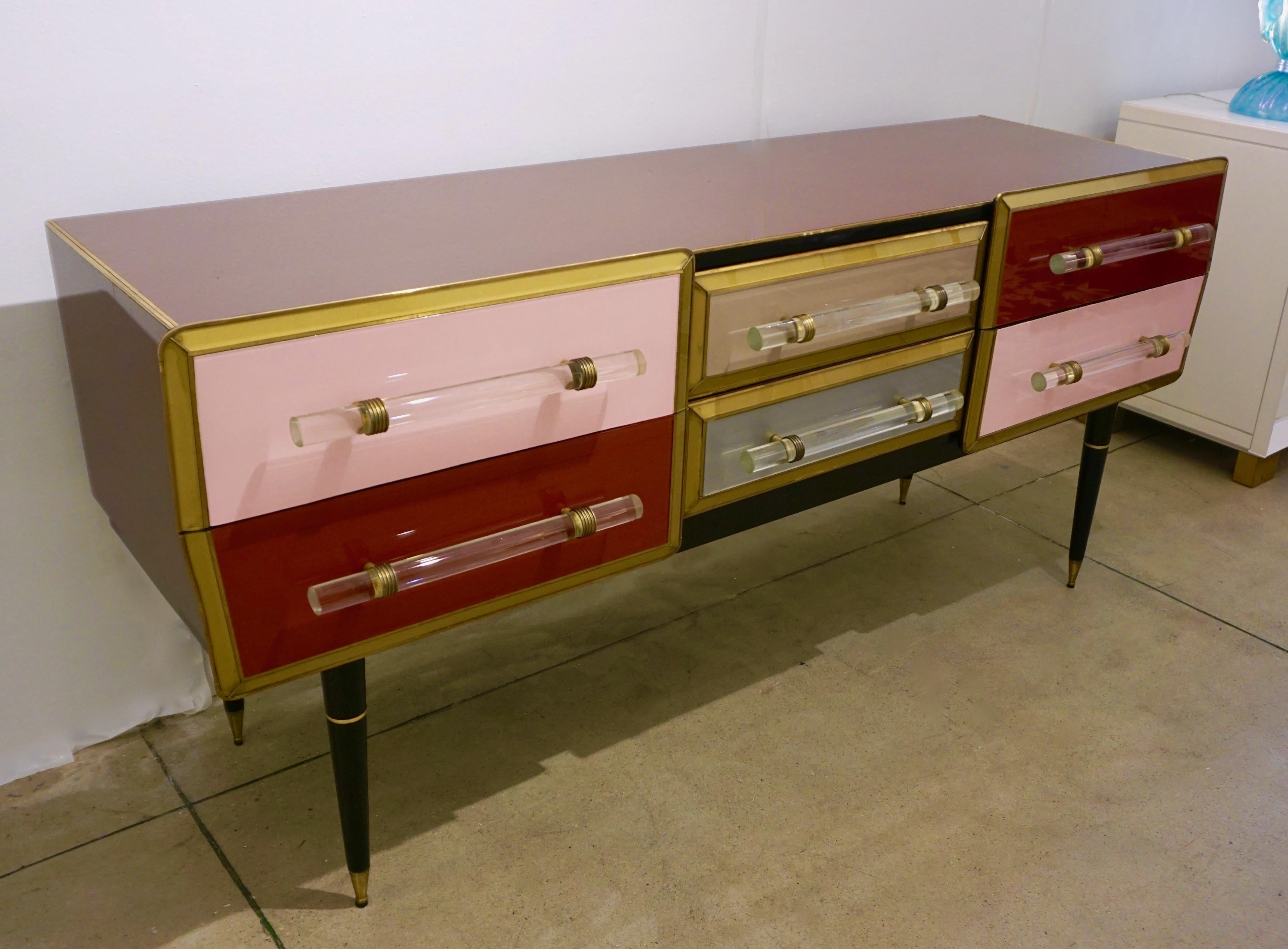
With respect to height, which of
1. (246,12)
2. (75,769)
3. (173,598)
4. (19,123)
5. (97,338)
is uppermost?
(246,12)

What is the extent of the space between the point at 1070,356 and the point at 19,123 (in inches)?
52.5

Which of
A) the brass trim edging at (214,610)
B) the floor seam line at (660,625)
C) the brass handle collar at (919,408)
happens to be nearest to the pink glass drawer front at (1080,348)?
→ the brass handle collar at (919,408)

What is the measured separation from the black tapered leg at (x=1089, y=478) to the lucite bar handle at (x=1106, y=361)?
11 cm

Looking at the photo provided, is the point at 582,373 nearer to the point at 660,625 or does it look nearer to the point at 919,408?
the point at 919,408

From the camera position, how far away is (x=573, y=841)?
1.40 metres

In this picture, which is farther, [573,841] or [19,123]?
[573,841]

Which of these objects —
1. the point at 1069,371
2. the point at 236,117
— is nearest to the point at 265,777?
the point at 236,117

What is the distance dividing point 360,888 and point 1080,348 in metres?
1.17

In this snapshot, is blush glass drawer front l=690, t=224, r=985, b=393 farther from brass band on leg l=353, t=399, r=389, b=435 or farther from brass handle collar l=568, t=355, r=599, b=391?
brass band on leg l=353, t=399, r=389, b=435

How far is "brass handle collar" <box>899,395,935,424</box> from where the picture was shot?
55.4 inches

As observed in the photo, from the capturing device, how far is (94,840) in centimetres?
139

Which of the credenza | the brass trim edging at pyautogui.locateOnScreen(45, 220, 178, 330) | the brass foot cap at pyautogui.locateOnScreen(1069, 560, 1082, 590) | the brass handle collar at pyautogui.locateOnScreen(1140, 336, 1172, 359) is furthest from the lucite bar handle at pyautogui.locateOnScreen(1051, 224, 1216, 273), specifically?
the brass trim edging at pyautogui.locateOnScreen(45, 220, 178, 330)

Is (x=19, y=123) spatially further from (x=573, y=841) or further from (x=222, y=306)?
(x=573, y=841)

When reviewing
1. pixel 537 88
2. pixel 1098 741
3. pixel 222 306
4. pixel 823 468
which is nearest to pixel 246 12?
pixel 537 88
